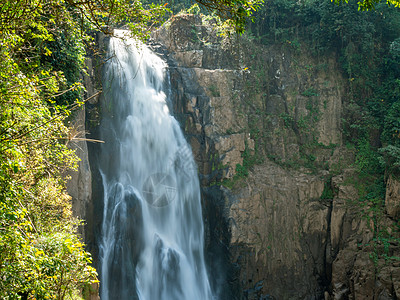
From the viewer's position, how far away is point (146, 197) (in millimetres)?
13727

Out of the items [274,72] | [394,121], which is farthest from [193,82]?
[394,121]

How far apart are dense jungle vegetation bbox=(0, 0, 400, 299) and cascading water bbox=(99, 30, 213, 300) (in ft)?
7.17

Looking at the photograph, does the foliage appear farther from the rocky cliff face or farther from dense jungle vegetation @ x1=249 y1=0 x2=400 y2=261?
dense jungle vegetation @ x1=249 y1=0 x2=400 y2=261

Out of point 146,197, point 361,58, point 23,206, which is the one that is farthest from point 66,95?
point 361,58

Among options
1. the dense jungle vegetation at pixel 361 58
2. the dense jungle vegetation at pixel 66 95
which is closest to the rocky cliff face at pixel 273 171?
the dense jungle vegetation at pixel 361 58

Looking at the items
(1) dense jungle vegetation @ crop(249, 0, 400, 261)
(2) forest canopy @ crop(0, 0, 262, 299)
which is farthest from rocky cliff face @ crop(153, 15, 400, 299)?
(2) forest canopy @ crop(0, 0, 262, 299)

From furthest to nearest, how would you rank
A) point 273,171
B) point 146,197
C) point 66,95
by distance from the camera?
point 273,171 < point 146,197 < point 66,95

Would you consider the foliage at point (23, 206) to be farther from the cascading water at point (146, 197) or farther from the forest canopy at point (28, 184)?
the cascading water at point (146, 197)

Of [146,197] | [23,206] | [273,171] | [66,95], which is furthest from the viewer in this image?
[273,171]

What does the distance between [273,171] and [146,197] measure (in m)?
6.39

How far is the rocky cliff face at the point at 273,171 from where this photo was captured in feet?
47.5

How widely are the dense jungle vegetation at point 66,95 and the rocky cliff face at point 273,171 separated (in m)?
1.10

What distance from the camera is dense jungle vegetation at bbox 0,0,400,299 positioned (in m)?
A: 3.73

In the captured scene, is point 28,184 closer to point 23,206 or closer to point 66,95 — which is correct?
point 23,206
